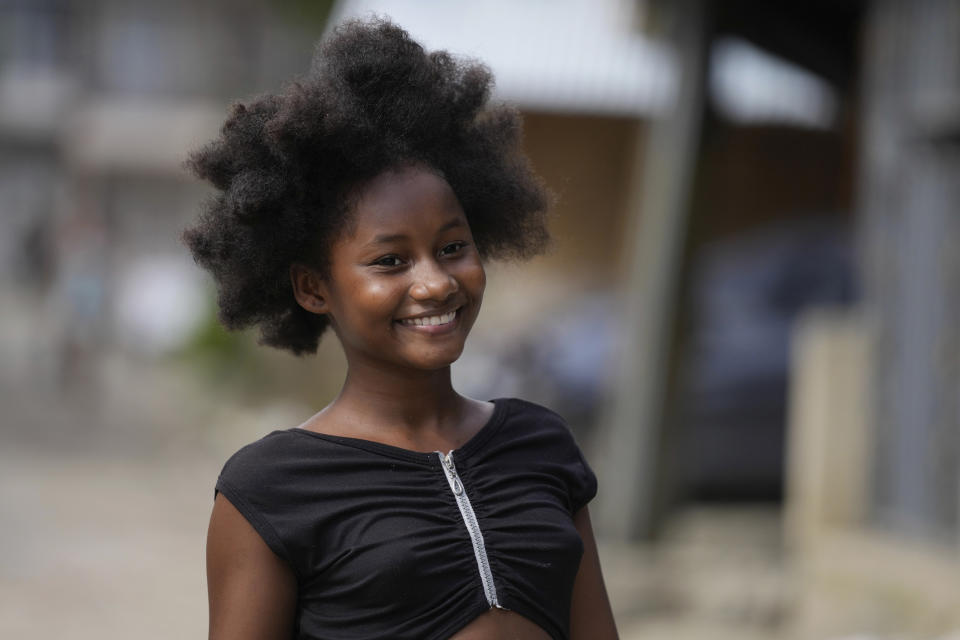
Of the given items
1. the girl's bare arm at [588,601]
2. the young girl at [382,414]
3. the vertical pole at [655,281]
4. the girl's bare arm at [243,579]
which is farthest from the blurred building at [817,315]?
the girl's bare arm at [243,579]

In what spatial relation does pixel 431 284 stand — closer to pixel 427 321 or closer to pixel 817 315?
pixel 427 321

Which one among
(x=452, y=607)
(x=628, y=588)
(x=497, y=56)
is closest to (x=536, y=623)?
(x=452, y=607)

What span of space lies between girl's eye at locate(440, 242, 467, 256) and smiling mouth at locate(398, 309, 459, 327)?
9 cm

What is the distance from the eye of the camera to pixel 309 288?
217 cm

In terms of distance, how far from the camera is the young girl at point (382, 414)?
77.5 inches

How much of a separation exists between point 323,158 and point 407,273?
228mm

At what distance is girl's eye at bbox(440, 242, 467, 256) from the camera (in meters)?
2.09

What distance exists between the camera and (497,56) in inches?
335

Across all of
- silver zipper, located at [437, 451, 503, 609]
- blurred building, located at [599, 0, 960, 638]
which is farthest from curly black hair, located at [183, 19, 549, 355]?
blurred building, located at [599, 0, 960, 638]

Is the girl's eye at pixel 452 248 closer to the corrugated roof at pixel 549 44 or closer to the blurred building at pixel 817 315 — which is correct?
the blurred building at pixel 817 315

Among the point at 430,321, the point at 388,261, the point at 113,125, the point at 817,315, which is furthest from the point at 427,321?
the point at 113,125

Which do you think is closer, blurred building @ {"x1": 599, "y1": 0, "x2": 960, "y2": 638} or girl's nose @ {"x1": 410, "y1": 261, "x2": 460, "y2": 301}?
girl's nose @ {"x1": 410, "y1": 261, "x2": 460, "y2": 301}

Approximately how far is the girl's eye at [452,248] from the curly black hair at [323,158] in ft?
0.42

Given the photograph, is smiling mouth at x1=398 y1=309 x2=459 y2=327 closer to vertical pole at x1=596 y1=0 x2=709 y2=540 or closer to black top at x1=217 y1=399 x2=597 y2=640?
black top at x1=217 y1=399 x2=597 y2=640
